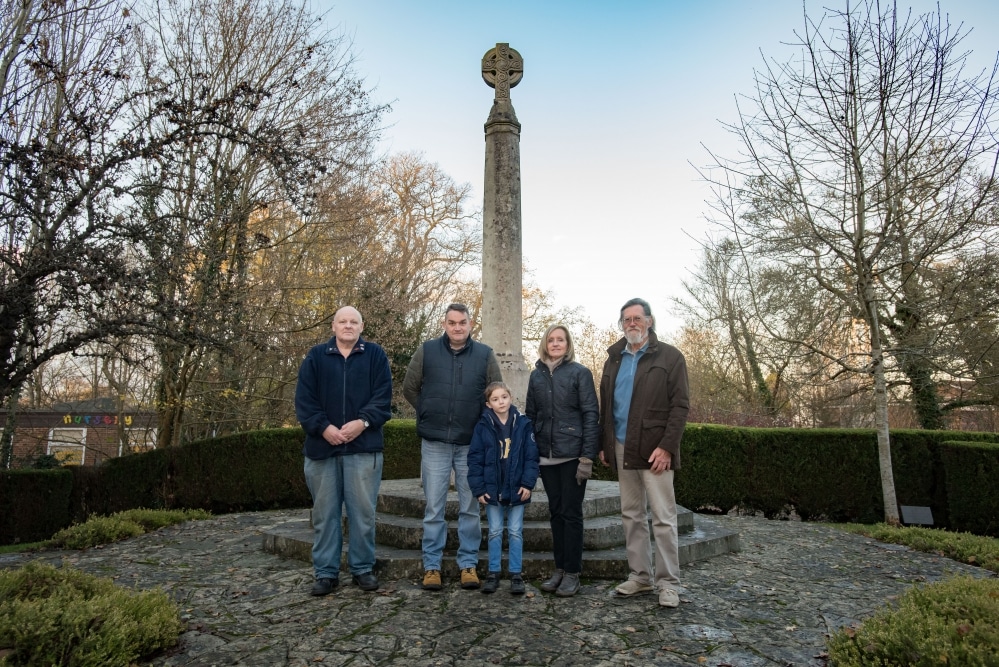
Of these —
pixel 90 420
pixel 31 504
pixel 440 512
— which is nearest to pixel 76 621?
pixel 440 512

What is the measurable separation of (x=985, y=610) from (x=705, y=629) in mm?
1488

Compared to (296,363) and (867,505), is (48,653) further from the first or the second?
(296,363)

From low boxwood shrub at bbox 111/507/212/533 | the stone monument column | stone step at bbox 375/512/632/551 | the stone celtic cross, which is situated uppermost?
the stone celtic cross

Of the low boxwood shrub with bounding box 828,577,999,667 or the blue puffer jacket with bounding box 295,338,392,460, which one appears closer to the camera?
the low boxwood shrub with bounding box 828,577,999,667

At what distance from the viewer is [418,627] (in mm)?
3979

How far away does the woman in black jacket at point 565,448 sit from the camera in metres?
4.65

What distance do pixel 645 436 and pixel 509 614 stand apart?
153cm

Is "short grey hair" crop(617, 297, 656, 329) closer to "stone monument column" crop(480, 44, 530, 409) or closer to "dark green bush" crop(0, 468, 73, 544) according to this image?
"stone monument column" crop(480, 44, 530, 409)

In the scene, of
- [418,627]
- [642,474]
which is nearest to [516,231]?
[642,474]

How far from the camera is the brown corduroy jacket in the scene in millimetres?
4453

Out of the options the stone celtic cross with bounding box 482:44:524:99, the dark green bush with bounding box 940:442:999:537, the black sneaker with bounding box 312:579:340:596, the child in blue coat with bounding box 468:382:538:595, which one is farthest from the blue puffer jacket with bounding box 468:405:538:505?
the dark green bush with bounding box 940:442:999:537

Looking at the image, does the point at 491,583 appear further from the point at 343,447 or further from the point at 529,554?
the point at 343,447

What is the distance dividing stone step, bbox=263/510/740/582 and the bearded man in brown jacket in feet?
1.59

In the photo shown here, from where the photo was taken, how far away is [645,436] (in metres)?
4.51
